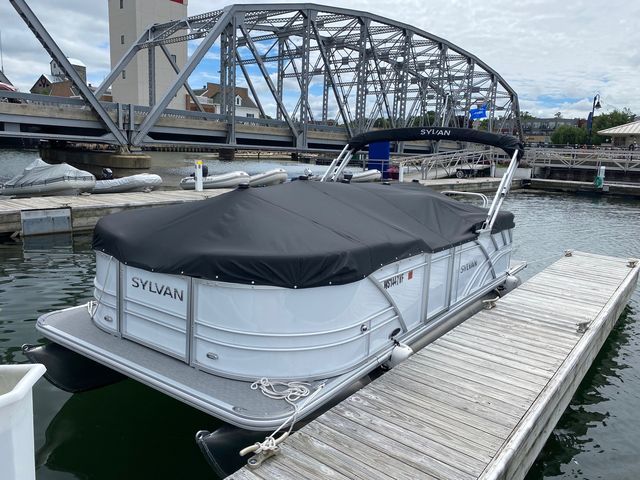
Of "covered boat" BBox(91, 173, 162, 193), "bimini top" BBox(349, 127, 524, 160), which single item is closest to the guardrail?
"covered boat" BBox(91, 173, 162, 193)

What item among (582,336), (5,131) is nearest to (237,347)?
(582,336)

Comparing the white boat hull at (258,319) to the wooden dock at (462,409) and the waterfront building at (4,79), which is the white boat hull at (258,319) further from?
the waterfront building at (4,79)

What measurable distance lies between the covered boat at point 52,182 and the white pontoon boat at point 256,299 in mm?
13861

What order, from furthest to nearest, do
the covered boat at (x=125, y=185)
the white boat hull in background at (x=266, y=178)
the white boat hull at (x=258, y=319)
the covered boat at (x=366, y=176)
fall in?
the covered boat at (x=366, y=176) → the white boat hull in background at (x=266, y=178) → the covered boat at (x=125, y=185) → the white boat hull at (x=258, y=319)

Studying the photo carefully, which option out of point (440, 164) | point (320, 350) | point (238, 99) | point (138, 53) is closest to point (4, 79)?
point (138, 53)

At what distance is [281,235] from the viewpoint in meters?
4.59

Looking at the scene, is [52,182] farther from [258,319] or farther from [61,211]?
[258,319]

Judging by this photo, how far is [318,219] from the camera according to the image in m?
5.21

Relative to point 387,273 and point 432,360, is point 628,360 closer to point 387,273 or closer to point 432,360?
point 432,360

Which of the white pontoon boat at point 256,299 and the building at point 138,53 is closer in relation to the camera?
the white pontoon boat at point 256,299

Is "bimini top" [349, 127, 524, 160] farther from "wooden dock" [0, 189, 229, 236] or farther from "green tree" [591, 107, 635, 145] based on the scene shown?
"green tree" [591, 107, 635, 145]

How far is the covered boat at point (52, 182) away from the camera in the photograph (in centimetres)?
1831

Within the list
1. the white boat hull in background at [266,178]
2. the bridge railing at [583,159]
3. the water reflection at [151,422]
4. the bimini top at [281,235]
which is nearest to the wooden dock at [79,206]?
the water reflection at [151,422]

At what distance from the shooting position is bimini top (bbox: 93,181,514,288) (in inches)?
165
